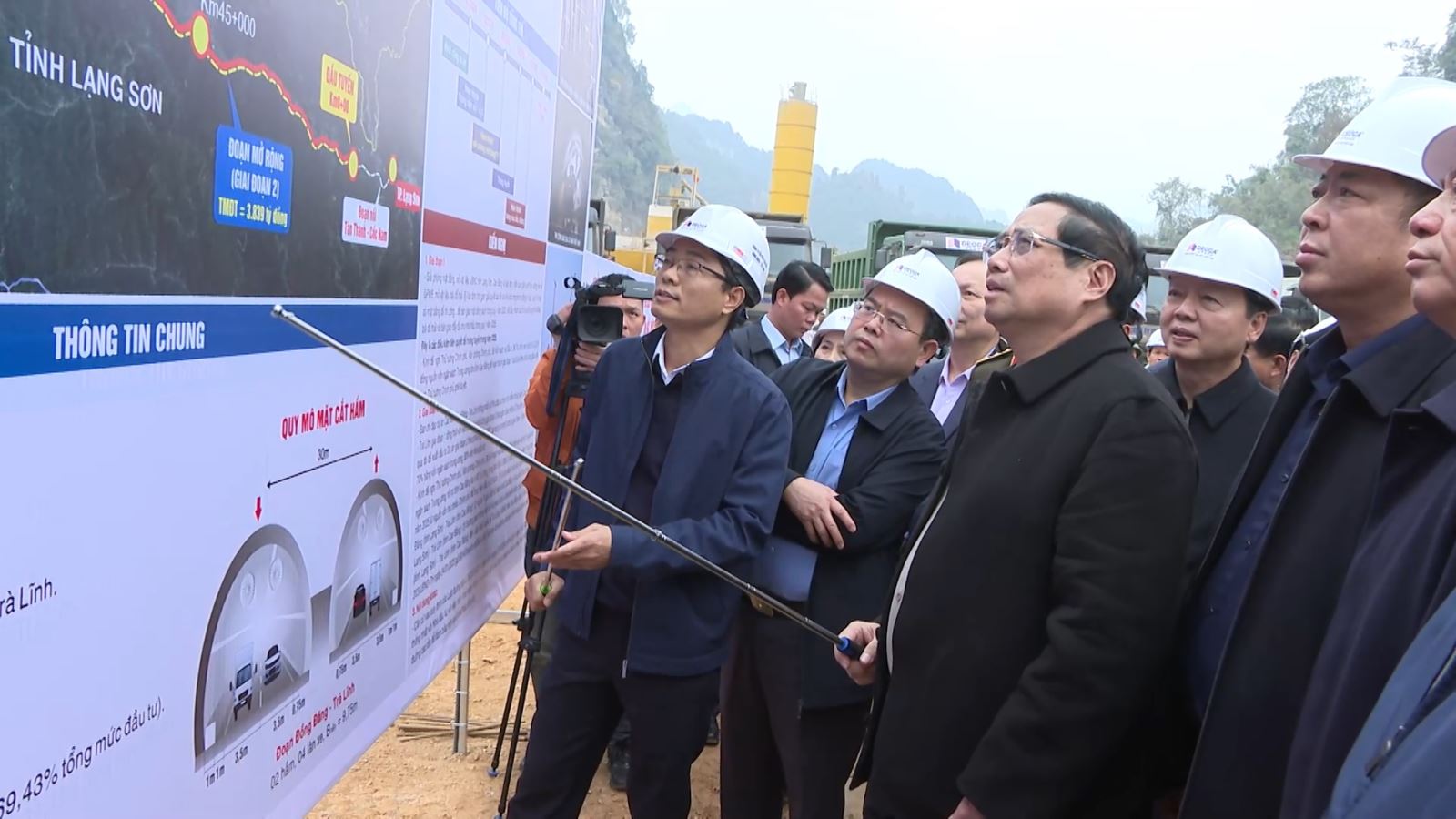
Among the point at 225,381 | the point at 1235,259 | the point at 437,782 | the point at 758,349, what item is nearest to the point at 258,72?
the point at 225,381

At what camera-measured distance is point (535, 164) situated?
3.07 metres

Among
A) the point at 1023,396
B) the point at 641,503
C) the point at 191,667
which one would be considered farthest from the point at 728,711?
the point at 191,667

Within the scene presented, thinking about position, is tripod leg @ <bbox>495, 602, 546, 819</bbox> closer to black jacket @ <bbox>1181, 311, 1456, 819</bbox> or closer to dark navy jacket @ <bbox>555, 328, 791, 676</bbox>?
dark navy jacket @ <bbox>555, 328, 791, 676</bbox>

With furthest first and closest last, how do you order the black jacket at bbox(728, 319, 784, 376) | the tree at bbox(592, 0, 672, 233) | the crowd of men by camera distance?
the tree at bbox(592, 0, 672, 233) < the black jacket at bbox(728, 319, 784, 376) < the crowd of men

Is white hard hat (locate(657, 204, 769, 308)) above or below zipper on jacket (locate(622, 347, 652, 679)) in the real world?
above

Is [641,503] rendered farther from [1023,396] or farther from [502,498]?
[1023,396]

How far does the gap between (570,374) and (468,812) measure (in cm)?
182

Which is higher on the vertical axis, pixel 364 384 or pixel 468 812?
pixel 364 384

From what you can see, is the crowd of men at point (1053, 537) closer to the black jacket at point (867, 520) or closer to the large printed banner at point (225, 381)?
the black jacket at point (867, 520)

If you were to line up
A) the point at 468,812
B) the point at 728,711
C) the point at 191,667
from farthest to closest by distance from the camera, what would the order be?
the point at 468,812
the point at 728,711
the point at 191,667

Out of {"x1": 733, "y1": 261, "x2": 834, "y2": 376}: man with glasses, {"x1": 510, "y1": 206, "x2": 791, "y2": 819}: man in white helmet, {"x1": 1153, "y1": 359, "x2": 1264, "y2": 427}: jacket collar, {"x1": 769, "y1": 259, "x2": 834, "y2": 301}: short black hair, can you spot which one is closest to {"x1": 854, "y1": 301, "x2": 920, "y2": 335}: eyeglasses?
{"x1": 510, "y1": 206, "x2": 791, "y2": 819}: man in white helmet

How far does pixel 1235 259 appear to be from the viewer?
117 inches

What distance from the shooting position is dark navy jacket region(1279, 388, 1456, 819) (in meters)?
1.08

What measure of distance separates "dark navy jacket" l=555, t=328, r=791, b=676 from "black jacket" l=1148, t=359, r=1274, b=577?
3.82ft
